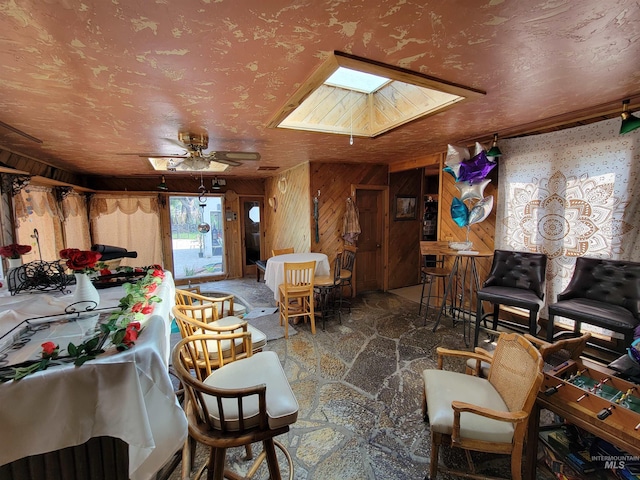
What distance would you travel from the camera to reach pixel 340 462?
171cm

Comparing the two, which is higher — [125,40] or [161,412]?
[125,40]

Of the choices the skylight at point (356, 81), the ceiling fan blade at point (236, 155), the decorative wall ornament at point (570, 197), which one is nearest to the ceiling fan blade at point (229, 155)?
the ceiling fan blade at point (236, 155)

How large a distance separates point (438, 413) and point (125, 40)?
248cm

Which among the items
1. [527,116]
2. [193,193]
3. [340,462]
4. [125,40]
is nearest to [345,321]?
[340,462]

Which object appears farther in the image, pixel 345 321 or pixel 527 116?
pixel 345 321

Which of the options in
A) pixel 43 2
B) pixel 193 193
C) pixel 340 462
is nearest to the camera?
pixel 43 2

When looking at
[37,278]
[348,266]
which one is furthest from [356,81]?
[37,278]

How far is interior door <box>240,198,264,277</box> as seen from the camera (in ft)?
22.9

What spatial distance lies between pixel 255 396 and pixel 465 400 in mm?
1226

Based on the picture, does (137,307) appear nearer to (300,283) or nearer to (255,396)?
(255,396)

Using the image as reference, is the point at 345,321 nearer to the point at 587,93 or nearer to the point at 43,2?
the point at 587,93

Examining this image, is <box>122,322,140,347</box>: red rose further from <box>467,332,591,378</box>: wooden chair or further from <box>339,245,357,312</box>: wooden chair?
<box>339,245,357,312</box>: wooden chair

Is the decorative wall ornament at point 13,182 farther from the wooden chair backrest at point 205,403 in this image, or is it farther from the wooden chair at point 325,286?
the wooden chair at point 325,286

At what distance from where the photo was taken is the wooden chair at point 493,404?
1.37 meters
